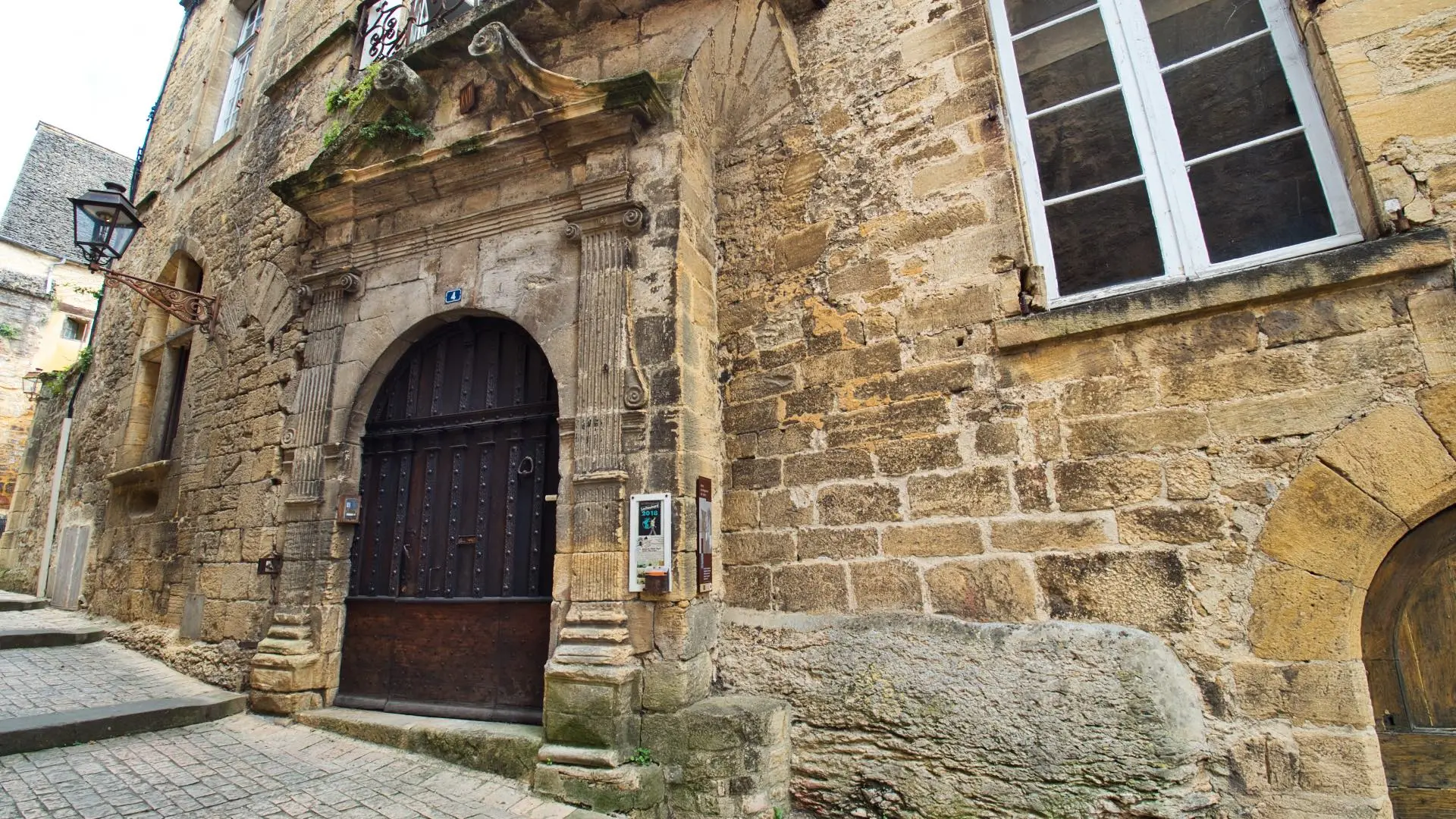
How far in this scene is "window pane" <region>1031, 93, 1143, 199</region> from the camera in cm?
315

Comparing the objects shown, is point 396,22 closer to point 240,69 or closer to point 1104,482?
point 240,69

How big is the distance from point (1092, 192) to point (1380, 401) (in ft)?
4.55

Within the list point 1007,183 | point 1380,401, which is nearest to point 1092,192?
point 1007,183

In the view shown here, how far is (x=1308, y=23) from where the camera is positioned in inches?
108

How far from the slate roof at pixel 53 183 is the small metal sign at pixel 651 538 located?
18066 millimetres

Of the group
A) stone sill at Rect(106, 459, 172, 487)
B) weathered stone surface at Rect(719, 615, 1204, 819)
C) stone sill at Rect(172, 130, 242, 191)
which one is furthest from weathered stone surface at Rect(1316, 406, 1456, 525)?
stone sill at Rect(172, 130, 242, 191)

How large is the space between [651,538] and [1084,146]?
2.80 metres

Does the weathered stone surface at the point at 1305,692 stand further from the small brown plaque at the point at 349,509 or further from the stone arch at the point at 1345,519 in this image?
the small brown plaque at the point at 349,509

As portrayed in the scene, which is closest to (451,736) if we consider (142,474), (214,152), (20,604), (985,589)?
(985,589)

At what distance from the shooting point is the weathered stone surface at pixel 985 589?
9.46 ft

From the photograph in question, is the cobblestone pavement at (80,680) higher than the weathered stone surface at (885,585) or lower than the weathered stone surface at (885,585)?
lower

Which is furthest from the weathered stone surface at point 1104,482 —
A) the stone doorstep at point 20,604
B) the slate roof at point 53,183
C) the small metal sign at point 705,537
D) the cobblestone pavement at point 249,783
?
the slate roof at point 53,183

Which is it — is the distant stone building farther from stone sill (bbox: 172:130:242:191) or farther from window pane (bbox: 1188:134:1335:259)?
window pane (bbox: 1188:134:1335:259)

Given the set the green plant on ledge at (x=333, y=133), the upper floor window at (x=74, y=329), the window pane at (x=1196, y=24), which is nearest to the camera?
the window pane at (x=1196, y=24)
